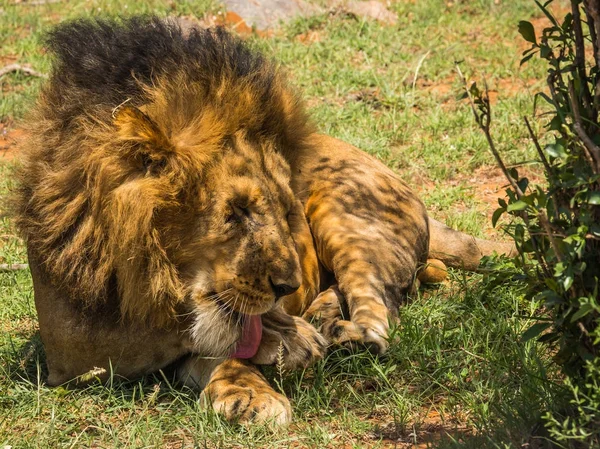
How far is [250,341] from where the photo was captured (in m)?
3.83

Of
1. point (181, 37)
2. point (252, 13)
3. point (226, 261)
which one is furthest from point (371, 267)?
point (252, 13)

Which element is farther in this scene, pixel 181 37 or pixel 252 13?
pixel 252 13

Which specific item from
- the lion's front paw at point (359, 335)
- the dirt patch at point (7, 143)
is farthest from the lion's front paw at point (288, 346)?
the dirt patch at point (7, 143)

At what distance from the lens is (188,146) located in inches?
134

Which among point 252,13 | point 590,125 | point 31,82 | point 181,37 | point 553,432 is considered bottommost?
point 31,82

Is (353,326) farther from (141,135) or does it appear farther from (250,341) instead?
(141,135)

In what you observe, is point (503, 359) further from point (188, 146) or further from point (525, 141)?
point (525, 141)

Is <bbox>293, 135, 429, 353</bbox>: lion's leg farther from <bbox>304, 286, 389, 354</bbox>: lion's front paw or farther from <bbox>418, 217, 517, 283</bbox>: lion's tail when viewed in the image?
<bbox>418, 217, 517, 283</bbox>: lion's tail

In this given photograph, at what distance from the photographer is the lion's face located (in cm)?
346

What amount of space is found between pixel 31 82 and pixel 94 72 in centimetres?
483

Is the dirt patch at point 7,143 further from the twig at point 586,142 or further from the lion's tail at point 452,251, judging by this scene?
the twig at point 586,142

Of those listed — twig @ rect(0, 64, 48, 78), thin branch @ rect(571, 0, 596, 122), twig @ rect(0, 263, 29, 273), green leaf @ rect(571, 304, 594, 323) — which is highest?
thin branch @ rect(571, 0, 596, 122)

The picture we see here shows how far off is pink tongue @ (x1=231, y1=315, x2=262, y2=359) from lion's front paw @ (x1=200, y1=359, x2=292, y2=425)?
0.04 metres

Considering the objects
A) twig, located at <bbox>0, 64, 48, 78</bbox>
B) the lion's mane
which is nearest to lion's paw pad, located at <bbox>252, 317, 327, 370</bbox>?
the lion's mane
